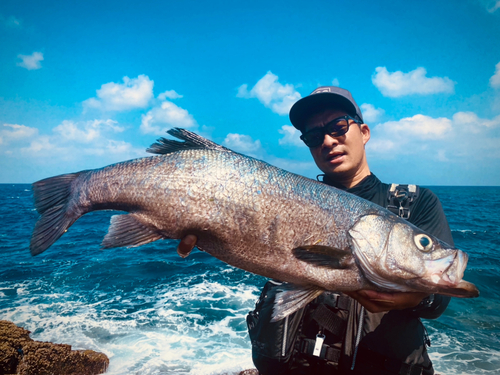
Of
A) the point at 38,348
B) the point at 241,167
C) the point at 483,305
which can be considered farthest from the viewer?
the point at 483,305

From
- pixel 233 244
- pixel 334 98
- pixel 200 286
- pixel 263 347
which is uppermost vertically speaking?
pixel 334 98

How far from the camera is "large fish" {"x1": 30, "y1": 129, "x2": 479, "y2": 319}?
2387 mm

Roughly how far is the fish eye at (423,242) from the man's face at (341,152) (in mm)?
1193

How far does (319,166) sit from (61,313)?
10186 millimetres

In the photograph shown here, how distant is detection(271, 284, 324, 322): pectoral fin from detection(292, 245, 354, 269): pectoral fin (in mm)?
276

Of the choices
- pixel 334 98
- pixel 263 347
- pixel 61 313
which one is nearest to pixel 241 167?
pixel 334 98

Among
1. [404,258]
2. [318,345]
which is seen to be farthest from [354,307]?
[404,258]

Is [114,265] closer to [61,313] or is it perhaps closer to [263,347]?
[61,313]

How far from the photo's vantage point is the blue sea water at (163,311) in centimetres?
726

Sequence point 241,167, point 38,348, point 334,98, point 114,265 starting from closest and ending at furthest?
1. point 241,167
2. point 334,98
3. point 38,348
4. point 114,265

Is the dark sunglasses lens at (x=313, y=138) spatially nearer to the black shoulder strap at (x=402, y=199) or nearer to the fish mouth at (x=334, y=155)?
the fish mouth at (x=334, y=155)

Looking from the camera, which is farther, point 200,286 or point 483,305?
point 200,286

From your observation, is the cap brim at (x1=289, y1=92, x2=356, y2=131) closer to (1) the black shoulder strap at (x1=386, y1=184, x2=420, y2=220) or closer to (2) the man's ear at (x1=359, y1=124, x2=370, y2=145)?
(2) the man's ear at (x1=359, y1=124, x2=370, y2=145)

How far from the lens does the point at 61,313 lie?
912 cm
